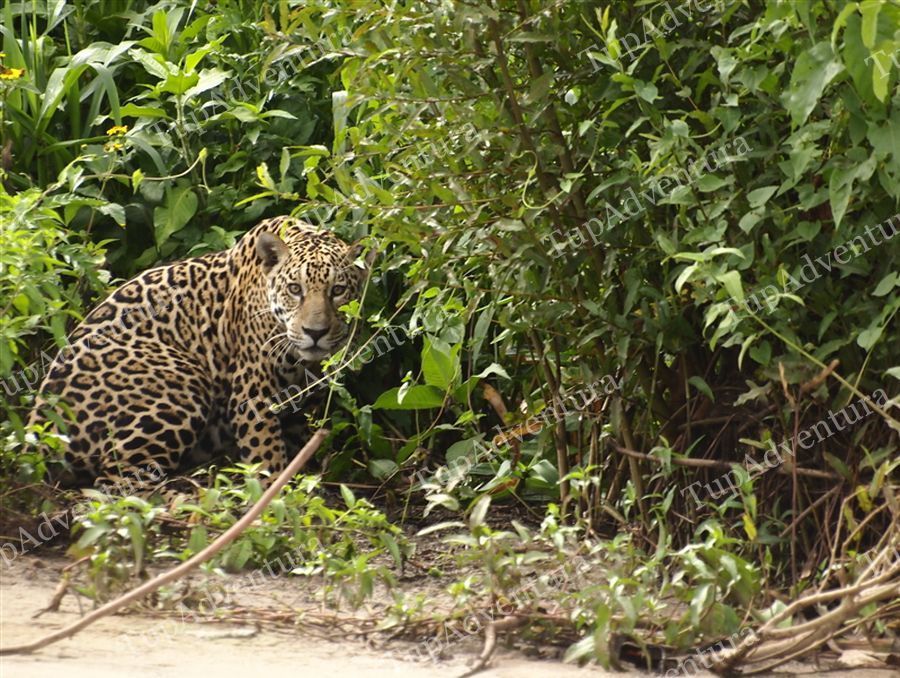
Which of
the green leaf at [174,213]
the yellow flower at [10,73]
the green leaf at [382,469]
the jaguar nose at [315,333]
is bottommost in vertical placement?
the green leaf at [382,469]

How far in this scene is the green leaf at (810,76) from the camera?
11.2ft

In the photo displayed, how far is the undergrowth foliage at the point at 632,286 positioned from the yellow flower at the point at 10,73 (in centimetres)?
128

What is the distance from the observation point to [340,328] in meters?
5.95

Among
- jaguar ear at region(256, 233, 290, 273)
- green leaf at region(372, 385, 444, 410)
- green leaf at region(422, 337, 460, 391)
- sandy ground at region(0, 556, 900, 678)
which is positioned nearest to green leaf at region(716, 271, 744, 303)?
sandy ground at region(0, 556, 900, 678)

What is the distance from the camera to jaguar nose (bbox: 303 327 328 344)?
5848 millimetres

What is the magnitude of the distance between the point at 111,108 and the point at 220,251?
977 mm

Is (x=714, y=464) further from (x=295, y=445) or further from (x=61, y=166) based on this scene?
(x=61, y=166)

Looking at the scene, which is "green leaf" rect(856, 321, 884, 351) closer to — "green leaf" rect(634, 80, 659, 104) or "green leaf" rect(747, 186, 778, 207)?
"green leaf" rect(747, 186, 778, 207)

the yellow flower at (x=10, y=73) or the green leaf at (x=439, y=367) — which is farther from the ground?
the yellow flower at (x=10, y=73)

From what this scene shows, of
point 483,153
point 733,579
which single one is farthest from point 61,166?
point 733,579

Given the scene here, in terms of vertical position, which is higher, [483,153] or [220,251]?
[483,153]

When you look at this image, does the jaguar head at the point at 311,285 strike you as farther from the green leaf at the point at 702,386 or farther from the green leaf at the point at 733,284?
the green leaf at the point at 733,284

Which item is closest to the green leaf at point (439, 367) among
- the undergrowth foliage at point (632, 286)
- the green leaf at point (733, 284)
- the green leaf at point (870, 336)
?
the undergrowth foliage at point (632, 286)

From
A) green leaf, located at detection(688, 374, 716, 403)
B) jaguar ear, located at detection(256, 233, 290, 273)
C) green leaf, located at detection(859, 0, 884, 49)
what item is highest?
green leaf, located at detection(859, 0, 884, 49)
